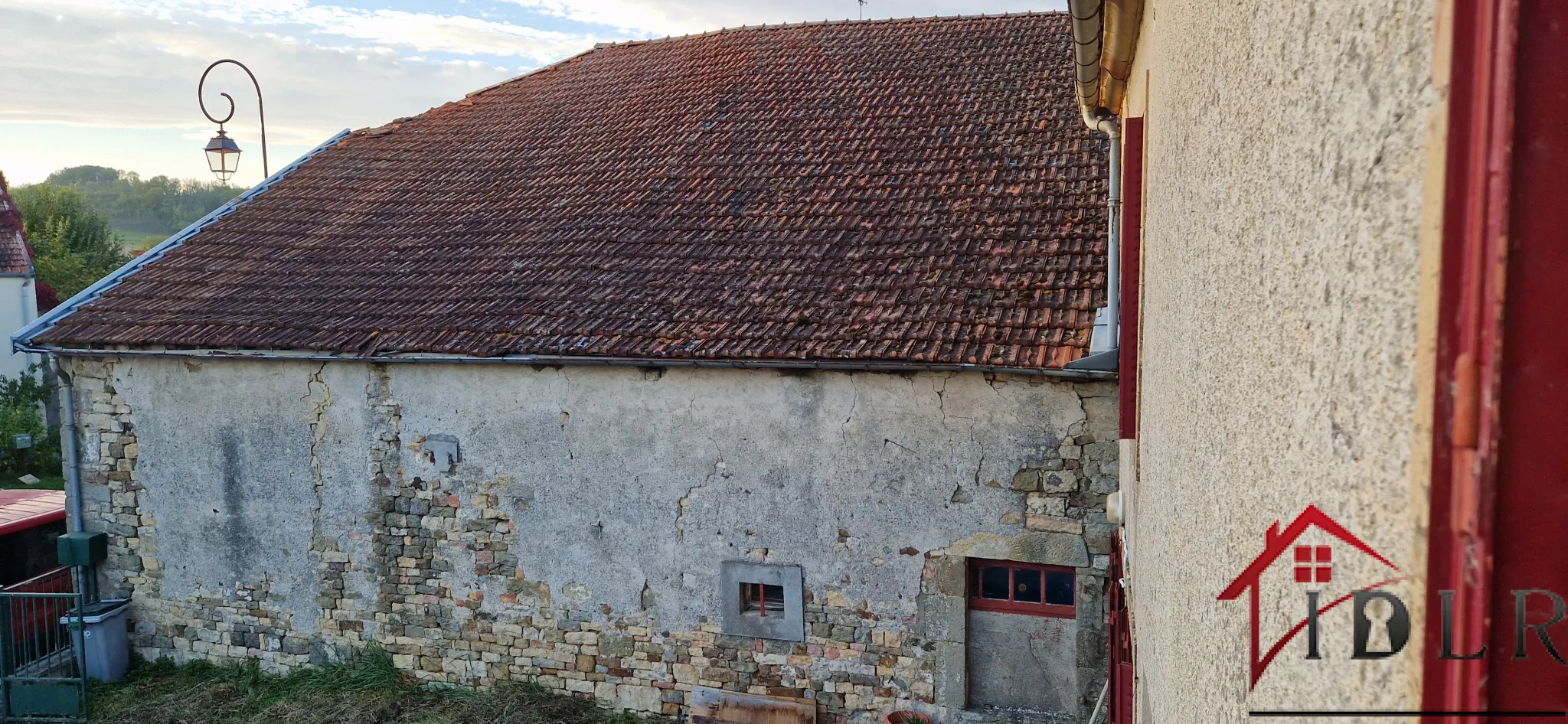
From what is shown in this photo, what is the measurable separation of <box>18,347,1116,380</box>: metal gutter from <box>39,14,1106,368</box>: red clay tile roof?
0.23 ft

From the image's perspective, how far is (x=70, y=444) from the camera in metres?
9.57

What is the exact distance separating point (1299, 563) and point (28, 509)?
1401 cm

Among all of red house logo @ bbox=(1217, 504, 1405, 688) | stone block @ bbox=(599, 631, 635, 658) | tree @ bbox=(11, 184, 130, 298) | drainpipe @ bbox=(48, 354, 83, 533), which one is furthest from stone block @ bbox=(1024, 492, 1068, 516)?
tree @ bbox=(11, 184, 130, 298)

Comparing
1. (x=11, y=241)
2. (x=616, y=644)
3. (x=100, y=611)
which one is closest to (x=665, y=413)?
(x=616, y=644)

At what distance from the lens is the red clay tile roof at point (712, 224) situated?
302 inches

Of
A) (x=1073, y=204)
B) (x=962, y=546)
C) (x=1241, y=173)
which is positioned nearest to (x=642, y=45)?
(x=1073, y=204)

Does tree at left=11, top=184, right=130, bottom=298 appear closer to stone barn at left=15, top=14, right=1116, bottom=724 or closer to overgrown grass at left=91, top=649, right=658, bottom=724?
stone barn at left=15, top=14, right=1116, bottom=724

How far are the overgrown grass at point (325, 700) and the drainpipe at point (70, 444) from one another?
5.65ft

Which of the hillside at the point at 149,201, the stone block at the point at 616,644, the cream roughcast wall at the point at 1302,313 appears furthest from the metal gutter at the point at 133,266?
the hillside at the point at 149,201

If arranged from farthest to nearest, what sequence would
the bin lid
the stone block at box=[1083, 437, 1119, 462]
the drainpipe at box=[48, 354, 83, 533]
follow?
1. the drainpipe at box=[48, 354, 83, 533]
2. the bin lid
3. the stone block at box=[1083, 437, 1119, 462]

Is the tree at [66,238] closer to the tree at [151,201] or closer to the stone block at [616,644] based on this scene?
the tree at [151,201]

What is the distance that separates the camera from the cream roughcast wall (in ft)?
2.38

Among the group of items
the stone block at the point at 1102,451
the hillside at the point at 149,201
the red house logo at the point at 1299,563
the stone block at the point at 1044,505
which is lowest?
the stone block at the point at 1044,505

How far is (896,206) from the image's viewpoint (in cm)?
877
